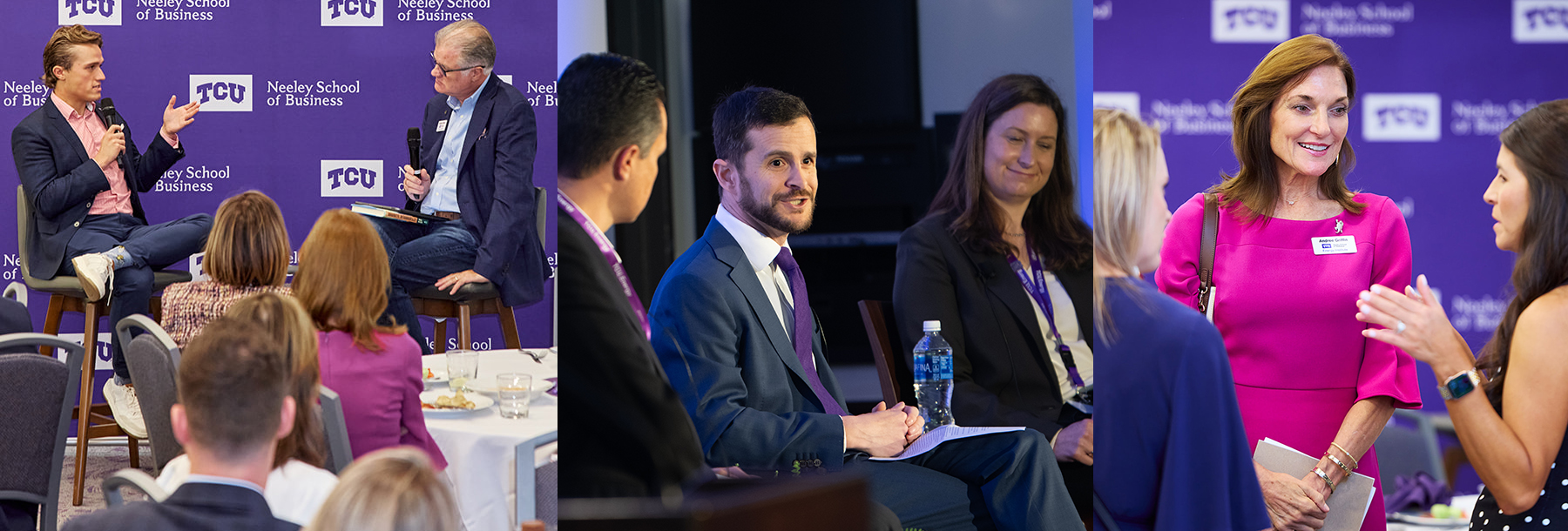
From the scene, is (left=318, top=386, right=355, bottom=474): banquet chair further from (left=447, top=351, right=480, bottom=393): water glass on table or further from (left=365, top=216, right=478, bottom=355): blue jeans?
(left=365, top=216, right=478, bottom=355): blue jeans

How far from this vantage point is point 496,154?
396cm

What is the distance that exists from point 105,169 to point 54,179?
20 centimetres

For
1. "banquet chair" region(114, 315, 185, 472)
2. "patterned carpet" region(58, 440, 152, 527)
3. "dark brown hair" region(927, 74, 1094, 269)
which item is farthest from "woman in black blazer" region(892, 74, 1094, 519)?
"patterned carpet" region(58, 440, 152, 527)

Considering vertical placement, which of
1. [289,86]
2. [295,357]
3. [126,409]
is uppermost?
[289,86]

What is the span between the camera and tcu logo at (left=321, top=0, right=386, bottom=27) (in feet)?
15.8

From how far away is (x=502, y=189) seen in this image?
3.93 meters

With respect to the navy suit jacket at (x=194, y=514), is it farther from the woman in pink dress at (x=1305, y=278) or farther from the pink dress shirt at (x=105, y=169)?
the pink dress shirt at (x=105, y=169)

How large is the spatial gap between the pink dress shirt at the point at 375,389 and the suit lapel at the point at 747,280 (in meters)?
1.79

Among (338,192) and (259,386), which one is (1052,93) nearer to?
(259,386)

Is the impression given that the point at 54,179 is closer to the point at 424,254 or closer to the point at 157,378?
the point at 424,254

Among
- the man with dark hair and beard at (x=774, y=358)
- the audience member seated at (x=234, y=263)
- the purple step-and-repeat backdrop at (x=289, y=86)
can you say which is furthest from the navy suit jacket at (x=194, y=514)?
the purple step-and-repeat backdrop at (x=289, y=86)

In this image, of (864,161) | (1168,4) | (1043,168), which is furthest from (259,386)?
(1168,4)

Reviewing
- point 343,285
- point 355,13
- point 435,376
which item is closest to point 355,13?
point 355,13

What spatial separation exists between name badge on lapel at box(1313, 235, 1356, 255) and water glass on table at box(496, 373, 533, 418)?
1816 mm
